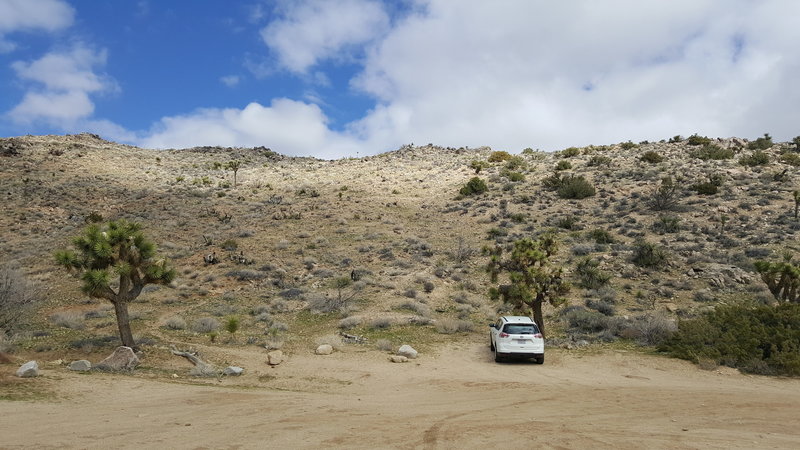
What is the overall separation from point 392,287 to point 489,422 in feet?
56.9

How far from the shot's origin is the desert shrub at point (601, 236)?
32656 mm

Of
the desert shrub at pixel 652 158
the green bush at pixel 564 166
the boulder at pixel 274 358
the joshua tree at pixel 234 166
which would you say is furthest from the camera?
the joshua tree at pixel 234 166

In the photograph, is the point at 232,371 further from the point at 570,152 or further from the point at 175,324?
the point at 570,152

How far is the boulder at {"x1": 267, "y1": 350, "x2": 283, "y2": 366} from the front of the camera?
53.5 feet

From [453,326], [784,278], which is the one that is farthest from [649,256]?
[453,326]

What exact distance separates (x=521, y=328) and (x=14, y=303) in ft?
67.7

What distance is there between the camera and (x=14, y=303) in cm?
2012

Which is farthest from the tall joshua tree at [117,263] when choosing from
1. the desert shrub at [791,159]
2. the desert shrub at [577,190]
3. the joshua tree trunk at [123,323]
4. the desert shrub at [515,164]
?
the desert shrub at [791,159]

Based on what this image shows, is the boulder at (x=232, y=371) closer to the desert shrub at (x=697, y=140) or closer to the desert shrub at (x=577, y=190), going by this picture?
the desert shrub at (x=577, y=190)

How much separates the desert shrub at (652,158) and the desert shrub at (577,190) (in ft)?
37.1

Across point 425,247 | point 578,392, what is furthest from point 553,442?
point 425,247

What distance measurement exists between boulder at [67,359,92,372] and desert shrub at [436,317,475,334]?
42.7 feet

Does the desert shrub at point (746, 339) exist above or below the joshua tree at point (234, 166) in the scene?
below

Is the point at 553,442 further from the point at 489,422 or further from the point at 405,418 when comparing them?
the point at 405,418
